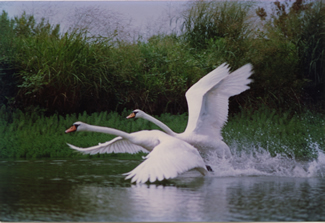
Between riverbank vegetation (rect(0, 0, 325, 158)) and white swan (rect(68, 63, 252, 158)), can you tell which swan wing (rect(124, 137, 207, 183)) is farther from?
riverbank vegetation (rect(0, 0, 325, 158))

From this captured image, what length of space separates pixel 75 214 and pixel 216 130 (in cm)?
306

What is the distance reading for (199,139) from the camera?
6.40m

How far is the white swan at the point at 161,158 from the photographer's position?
4711 mm

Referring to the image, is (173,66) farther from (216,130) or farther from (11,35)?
(216,130)

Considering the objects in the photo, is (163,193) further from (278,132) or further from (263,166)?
(278,132)

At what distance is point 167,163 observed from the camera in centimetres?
488

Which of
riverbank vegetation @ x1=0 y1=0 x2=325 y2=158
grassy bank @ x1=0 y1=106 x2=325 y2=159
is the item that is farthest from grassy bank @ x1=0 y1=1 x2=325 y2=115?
grassy bank @ x1=0 y1=106 x2=325 y2=159

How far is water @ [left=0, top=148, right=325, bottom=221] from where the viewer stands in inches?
152

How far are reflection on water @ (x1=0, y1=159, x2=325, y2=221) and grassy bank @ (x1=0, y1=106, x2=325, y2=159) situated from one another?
4.55ft

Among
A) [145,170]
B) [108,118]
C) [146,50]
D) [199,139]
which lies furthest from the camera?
[146,50]

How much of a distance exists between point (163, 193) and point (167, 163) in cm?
33

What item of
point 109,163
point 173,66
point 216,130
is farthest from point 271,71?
point 109,163

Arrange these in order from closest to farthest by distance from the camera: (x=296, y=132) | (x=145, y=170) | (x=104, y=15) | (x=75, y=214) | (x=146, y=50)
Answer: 1. (x=75, y=214)
2. (x=145, y=170)
3. (x=296, y=132)
4. (x=104, y=15)
5. (x=146, y=50)

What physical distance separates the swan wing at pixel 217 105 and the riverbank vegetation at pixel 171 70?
1.95 meters
